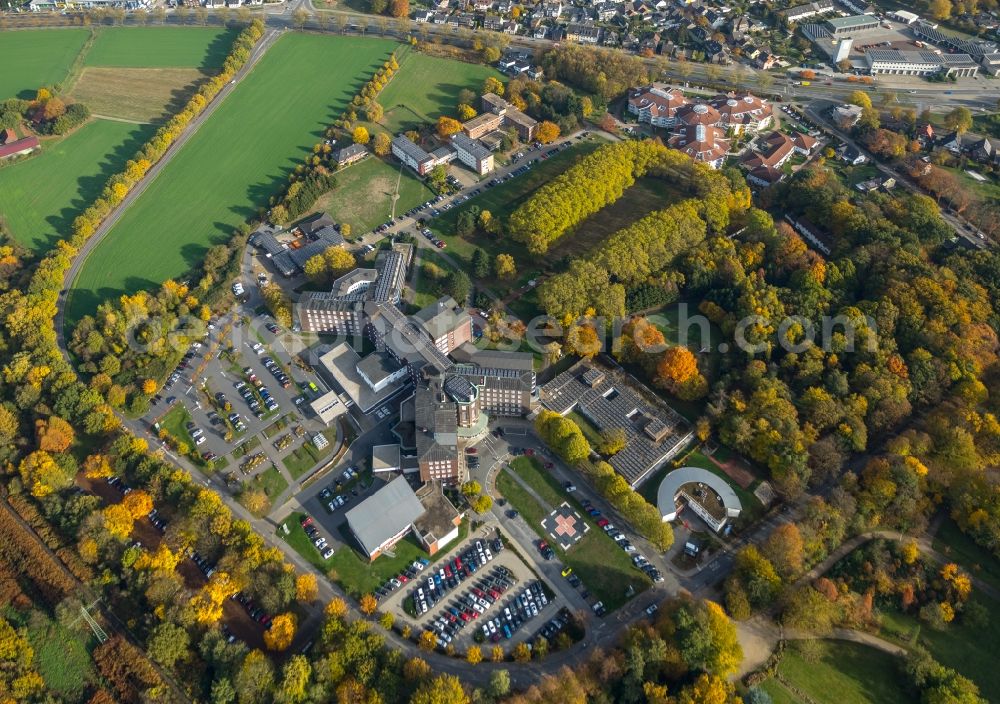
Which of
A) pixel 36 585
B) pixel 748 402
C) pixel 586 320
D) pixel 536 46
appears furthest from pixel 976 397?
pixel 536 46

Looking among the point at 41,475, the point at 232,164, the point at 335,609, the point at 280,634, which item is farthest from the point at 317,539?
the point at 232,164

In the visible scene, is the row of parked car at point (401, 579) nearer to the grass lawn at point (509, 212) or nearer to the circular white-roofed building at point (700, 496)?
the circular white-roofed building at point (700, 496)

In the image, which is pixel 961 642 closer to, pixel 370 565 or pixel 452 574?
pixel 452 574

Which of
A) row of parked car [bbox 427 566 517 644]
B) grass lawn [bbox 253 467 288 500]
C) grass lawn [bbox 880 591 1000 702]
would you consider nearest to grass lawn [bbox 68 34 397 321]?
grass lawn [bbox 253 467 288 500]

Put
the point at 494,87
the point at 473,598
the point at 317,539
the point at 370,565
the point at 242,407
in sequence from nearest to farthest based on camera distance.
Answer: the point at 473,598, the point at 370,565, the point at 317,539, the point at 242,407, the point at 494,87

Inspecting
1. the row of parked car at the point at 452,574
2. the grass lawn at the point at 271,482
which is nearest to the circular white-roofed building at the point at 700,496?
the row of parked car at the point at 452,574

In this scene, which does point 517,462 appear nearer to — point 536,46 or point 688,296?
point 688,296

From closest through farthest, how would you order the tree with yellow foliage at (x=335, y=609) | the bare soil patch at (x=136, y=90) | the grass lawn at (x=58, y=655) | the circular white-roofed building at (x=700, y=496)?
the grass lawn at (x=58, y=655) → the tree with yellow foliage at (x=335, y=609) → the circular white-roofed building at (x=700, y=496) → the bare soil patch at (x=136, y=90)
